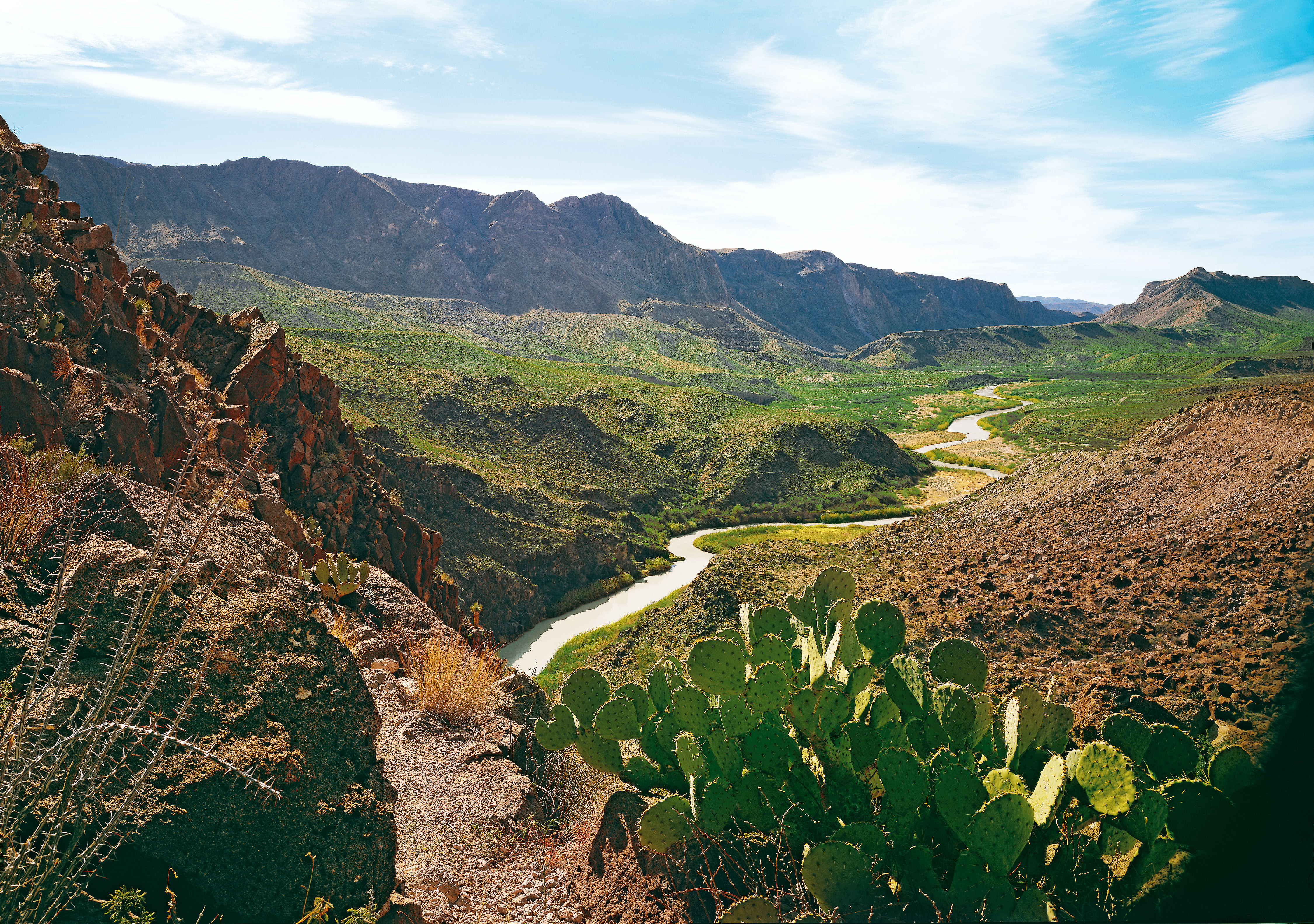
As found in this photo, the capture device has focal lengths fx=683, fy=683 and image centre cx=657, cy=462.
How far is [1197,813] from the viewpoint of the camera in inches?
134

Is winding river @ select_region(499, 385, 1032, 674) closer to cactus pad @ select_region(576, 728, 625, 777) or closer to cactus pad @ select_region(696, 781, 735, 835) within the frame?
cactus pad @ select_region(576, 728, 625, 777)

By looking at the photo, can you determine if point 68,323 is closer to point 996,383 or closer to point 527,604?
point 527,604

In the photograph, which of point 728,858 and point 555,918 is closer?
point 728,858

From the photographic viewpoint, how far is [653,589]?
115 ft

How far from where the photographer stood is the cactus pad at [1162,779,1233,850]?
3332 millimetres

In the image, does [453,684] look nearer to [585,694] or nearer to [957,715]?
[585,694]

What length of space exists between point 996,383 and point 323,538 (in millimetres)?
159846

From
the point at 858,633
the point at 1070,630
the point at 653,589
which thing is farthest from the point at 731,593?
the point at 653,589

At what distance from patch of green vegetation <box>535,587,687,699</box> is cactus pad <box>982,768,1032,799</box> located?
53.1ft

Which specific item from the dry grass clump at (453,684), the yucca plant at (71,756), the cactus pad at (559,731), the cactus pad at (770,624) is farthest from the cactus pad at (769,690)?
the dry grass clump at (453,684)

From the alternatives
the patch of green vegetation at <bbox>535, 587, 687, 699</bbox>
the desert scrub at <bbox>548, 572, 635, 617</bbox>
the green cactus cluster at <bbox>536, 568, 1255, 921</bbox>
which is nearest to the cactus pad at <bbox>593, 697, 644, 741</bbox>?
the green cactus cluster at <bbox>536, 568, 1255, 921</bbox>

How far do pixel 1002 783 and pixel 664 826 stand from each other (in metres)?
2.07

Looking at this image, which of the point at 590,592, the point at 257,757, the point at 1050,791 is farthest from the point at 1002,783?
the point at 590,592

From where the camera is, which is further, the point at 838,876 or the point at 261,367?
the point at 261,367
